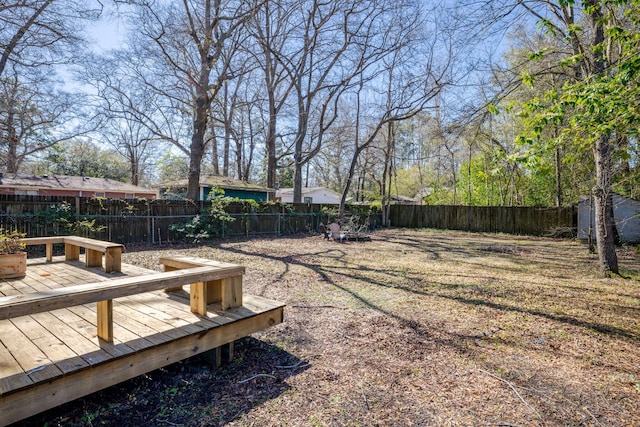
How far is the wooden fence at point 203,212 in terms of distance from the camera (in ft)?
26.9

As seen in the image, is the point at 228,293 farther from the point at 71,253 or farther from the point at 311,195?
the point at 311,195

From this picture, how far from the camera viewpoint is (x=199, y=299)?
9.00ft

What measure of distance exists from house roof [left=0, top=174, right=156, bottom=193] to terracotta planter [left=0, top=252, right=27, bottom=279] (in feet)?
54.1

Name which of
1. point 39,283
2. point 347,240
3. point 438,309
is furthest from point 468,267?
point 39,283

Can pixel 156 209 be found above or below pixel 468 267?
above

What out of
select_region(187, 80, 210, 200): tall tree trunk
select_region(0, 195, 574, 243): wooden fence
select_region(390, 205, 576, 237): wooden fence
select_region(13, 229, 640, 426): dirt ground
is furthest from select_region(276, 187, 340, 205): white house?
select_region(13, 229, 640, 426): dirt ground

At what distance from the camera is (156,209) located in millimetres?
10242

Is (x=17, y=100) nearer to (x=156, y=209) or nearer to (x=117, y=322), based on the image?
(x=156, y=209)

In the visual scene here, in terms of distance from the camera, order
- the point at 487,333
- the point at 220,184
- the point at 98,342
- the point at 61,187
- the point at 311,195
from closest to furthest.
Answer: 1. the point at 98,342
2. the point at 487,333
3. the point at 220,184
4. the point at 61,187
5. the point at 311,195

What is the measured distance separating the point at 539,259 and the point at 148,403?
9.22m

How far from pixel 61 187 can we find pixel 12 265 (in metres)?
18.2

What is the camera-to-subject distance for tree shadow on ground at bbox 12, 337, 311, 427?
2.03 meters

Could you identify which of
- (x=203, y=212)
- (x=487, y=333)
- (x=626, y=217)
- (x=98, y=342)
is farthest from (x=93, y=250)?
(x=626, y=217)

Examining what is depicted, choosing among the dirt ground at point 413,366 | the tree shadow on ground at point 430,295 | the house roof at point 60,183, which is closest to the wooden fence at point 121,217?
the tree shadow on ground at point 430,295
